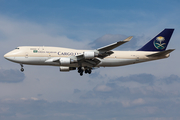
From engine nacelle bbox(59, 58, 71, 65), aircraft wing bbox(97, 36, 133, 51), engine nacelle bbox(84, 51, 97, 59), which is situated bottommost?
engine nacelle bbox(59, 58, 71, 65)

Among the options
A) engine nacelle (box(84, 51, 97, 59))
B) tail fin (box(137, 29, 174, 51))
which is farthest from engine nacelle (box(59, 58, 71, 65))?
tail fin (box(137, 29, 174, 51))

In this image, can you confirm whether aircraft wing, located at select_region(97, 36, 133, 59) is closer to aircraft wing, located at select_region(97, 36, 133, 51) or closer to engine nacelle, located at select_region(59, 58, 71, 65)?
aircraft wing, located at select_region(97, 36, 133, 51)

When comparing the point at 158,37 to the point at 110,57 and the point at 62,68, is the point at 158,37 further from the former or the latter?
the point at 62,68

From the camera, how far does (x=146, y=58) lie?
169 feet

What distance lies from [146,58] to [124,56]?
430 centimetres

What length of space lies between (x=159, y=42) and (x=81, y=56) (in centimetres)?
1706

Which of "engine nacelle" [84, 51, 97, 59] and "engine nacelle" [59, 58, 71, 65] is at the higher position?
"engine nacelle" [84, 51, 97, 59]

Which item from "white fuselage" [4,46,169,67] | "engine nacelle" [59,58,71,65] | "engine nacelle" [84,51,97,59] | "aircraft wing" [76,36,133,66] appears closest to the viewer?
"aircraft wing" [76,36,133,66]

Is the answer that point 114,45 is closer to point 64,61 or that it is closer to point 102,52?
point 102,52

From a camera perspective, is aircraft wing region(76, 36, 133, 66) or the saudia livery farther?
the saudia livery

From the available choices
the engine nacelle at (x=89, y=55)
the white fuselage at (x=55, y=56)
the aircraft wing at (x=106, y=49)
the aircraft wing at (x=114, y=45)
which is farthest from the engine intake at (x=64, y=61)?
the aircraft wing at (x=114, y=45)

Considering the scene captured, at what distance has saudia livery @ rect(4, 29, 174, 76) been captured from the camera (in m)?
46.8

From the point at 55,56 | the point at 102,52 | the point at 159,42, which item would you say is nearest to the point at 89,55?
the point at 102,52

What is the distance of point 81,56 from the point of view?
47.4 m
